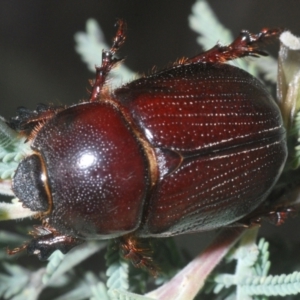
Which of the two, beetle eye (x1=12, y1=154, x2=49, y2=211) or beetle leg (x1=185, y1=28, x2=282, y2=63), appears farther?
beetle leg (x1=185, y1=28, x2=282, y2=63)

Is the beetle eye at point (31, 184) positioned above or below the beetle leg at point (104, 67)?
below

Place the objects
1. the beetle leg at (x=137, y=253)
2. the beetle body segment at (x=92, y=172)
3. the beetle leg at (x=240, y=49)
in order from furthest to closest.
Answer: the beetle leg at (x=240, y=49), the beetle leg at (x=137, y=253), the beetle body segment at (x=92, y=172)

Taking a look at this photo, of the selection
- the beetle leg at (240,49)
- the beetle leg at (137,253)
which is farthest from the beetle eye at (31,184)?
the beetle leg at (240,49)

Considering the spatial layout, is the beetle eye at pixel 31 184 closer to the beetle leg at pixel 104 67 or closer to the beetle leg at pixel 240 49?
the beetle leg at pixel 104 67

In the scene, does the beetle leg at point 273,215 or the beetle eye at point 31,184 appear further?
the beetle leg at point 273,215

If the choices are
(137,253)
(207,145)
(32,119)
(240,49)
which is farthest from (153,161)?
(240,49)

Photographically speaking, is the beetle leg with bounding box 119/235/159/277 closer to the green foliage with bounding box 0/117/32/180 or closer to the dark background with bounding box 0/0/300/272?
the green foliage with bounding box 0/117/32/180

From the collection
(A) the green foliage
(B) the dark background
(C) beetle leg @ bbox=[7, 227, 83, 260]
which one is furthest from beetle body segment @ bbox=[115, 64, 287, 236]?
(B) the dark background
